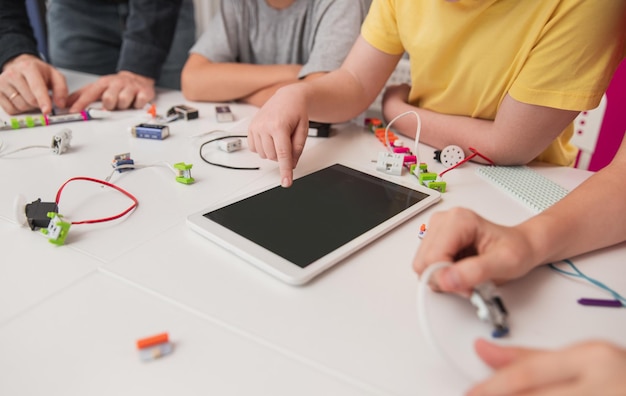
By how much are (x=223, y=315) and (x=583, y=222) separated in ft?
1.38

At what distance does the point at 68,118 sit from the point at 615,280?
1.01m

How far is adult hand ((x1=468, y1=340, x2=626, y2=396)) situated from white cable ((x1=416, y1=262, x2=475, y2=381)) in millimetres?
35

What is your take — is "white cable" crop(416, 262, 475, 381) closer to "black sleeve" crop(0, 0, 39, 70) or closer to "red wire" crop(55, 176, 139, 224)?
"red wire" crop(55, 176, 139, 224)

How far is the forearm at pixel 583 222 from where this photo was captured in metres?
0.49

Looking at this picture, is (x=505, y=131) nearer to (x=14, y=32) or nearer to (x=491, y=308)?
(x=491, y=308)

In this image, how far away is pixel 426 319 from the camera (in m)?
0.40

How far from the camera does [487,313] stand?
0.41 m

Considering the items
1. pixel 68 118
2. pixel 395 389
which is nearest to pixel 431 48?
pixel 395 389

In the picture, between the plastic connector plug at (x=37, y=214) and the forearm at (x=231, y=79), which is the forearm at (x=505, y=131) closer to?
the forearm at (x=231, y=79)

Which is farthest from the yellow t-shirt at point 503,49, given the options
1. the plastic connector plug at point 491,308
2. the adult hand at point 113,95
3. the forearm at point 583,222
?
the adult hand at point 113,95

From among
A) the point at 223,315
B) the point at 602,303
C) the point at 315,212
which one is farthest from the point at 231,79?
the point at 602,303

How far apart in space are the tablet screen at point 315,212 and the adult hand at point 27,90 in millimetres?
641

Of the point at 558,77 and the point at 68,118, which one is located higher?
the point at 558,77

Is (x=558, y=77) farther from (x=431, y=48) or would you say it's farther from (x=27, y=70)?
(x=27, y=70)
